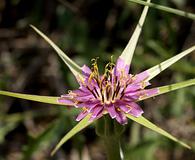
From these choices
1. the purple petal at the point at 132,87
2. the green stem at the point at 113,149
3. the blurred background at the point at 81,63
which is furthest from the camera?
the blurred background at the point at 81,63

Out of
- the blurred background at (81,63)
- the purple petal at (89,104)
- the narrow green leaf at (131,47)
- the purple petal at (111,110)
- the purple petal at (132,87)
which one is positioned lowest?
the purple petal at (111,110)

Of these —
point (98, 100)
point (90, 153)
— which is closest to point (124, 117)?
point (98, 100)

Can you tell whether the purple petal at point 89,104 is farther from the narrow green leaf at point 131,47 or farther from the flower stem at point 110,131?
the narrow green leaf at point 131,47

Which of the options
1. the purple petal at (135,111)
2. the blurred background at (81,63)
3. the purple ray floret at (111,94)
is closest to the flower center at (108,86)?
the purple ray floret at (111,94)

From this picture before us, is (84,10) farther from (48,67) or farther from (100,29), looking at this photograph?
(48,67)

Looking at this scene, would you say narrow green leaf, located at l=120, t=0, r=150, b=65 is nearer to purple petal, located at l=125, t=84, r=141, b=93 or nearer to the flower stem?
purple petal, located at l=125, t=84, r=141, b=93

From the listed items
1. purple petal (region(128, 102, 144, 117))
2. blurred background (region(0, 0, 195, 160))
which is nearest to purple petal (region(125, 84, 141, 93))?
purple petal (region(128, 102, 144, 117))

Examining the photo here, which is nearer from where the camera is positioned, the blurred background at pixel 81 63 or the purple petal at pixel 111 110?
the purple petal at pixel 111 110
